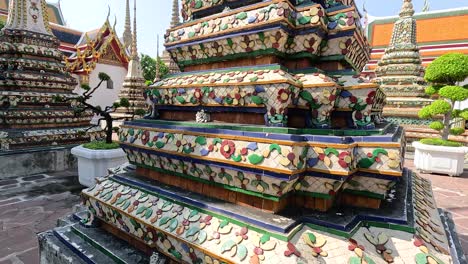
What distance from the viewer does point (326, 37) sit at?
8.91 ft

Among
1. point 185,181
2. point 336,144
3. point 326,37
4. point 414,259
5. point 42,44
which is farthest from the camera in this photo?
point 42,44

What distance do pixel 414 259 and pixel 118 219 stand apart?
8.95 ft

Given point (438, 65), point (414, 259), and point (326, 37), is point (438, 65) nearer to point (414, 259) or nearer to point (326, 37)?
point (326, 37)

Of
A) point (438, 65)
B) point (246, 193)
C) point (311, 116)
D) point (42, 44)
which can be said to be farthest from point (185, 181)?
point (438, 65)

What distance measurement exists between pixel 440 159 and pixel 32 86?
14285 mm

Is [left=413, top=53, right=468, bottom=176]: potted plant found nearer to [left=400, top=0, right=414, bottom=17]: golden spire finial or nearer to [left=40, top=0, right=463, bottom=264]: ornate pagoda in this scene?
[left=400, top=0, right=414, bottom=17]: golden spire finial

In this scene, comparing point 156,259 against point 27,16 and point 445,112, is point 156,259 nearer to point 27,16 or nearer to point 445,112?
point 27,16

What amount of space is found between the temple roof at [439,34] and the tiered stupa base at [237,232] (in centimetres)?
2111

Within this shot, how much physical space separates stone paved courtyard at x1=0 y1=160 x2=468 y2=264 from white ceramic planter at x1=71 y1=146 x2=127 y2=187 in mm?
365

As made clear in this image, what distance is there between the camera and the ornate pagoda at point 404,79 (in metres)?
13.4

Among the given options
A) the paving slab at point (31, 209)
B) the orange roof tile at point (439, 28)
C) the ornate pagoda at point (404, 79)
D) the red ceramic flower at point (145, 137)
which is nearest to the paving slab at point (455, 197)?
the ornate pagoda at point (404, 79)

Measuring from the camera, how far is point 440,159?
30.5ft

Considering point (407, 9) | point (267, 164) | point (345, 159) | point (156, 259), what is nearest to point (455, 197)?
point (345, 159)

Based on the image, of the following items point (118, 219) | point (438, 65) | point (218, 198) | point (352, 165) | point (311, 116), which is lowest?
point (118, 219)
